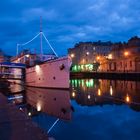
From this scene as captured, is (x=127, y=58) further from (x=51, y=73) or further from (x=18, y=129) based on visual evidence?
(x=18, y=129)

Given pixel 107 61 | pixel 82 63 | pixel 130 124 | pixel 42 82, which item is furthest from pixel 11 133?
pixel 82 63

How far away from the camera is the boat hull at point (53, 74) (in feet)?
125

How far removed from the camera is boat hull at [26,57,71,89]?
38.0 m

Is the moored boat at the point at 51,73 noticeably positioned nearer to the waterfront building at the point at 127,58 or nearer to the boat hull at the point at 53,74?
the boat hull at the point at 53,74

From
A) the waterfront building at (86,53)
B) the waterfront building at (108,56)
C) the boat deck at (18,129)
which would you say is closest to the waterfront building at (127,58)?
the waterfront building at (108,56)

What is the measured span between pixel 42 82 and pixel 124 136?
31.3m

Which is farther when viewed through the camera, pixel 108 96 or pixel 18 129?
pixel 108 96

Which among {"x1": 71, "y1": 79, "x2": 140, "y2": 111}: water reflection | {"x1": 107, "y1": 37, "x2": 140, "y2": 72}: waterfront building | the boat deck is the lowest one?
{"x1": 71, "y1": 79, "x2": 140, "y2": 111}: water reflection

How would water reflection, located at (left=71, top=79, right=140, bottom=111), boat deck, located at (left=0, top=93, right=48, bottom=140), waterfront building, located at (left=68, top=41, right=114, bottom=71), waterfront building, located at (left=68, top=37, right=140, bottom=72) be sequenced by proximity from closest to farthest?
boat deck, located at (left=0, top=93, right=48, bottom=140)
water reflection, located at (left=71, top=79, right=140, bottom=111)
waterfront building, located at (left=68, top=37, right=140, bottom=72)
waterfront building, located at (left=68, top=41, right=114, bottom=71)

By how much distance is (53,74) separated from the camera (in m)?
39.8

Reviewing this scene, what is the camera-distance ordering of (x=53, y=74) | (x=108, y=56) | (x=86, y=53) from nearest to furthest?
(x=53, y=74) < (x=108, y=56) < (x=86, y=53)

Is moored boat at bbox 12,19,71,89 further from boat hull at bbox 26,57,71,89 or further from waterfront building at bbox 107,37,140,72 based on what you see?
waterfront building at bbox 107,37,140,72

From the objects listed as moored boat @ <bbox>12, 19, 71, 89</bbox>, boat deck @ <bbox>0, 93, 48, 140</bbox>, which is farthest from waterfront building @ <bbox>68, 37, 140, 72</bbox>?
boat deck @ <bbox>0, 93, 48, 140</bbox>

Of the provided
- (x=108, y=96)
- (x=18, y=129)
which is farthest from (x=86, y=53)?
(x=18, y=129)
